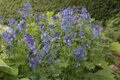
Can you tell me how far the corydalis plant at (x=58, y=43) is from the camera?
4.01 meters

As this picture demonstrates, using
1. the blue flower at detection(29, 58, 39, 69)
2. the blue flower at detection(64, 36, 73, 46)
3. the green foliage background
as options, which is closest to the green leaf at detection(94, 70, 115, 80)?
the blue flower at detection(64, 36, 73, 46)

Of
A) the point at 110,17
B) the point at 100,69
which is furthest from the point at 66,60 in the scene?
the point at 110,17

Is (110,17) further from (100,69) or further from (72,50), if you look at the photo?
(72,50)

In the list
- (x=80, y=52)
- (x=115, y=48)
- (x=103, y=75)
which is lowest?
(x=103, y=75)

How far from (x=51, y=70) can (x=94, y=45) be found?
588mm

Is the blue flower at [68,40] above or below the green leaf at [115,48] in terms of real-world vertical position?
below

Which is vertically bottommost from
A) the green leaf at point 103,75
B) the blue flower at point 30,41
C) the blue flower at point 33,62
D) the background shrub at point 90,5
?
the green leaf at point 103,75

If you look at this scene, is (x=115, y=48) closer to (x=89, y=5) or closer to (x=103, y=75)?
(x=103, y=75)

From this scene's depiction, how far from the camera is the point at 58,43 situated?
4.11 meters

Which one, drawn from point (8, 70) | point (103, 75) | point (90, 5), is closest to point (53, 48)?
point (8, 70)

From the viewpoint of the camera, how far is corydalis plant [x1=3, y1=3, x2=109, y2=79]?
401 centimetres

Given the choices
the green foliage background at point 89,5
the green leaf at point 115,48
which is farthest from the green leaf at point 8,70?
the green foliage background at point 89,5

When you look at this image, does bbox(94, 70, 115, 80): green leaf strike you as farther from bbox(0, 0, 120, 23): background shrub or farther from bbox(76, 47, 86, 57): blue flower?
bbox(0, 0, 120, 23): background shrub

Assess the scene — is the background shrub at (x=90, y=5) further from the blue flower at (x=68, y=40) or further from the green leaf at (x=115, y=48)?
the blue flower at (x=68, y=40)
